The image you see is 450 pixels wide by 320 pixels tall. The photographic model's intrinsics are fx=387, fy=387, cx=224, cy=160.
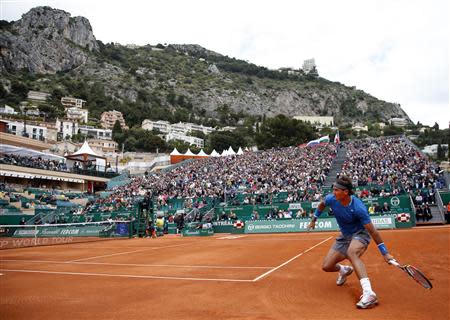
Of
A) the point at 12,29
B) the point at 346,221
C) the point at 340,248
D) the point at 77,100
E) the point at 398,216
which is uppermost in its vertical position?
the point at 12,29

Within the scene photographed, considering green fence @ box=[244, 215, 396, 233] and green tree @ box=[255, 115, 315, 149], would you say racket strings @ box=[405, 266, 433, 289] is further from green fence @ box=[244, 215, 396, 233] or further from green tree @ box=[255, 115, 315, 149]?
green tree @ box=[255, 115, 315, 149]

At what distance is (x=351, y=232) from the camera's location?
663 cm

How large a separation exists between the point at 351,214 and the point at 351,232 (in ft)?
1.28

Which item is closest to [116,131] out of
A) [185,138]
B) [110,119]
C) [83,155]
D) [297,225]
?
[110,119]

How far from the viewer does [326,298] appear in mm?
6281

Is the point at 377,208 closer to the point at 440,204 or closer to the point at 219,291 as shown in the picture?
the point at 440,204

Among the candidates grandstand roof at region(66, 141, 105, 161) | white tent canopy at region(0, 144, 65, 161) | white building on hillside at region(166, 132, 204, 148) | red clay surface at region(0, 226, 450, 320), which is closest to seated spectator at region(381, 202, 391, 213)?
red clay surface at region(0, 226, 450, 320)

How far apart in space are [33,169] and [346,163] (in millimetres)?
41050

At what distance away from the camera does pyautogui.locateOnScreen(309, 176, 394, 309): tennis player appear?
601 centimetres

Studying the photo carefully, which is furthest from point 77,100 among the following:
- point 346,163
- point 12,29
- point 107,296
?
point 107,296

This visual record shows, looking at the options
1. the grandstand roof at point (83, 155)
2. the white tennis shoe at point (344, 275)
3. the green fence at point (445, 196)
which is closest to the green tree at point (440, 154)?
the grandstand roof at point (83, 155)

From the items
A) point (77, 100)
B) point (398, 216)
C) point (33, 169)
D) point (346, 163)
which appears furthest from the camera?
point (77, 100)

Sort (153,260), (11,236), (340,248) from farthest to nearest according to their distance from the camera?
(11,236) < (153,260) < (340,248)

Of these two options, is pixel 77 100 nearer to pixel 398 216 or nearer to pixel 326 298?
pixel 398 216
